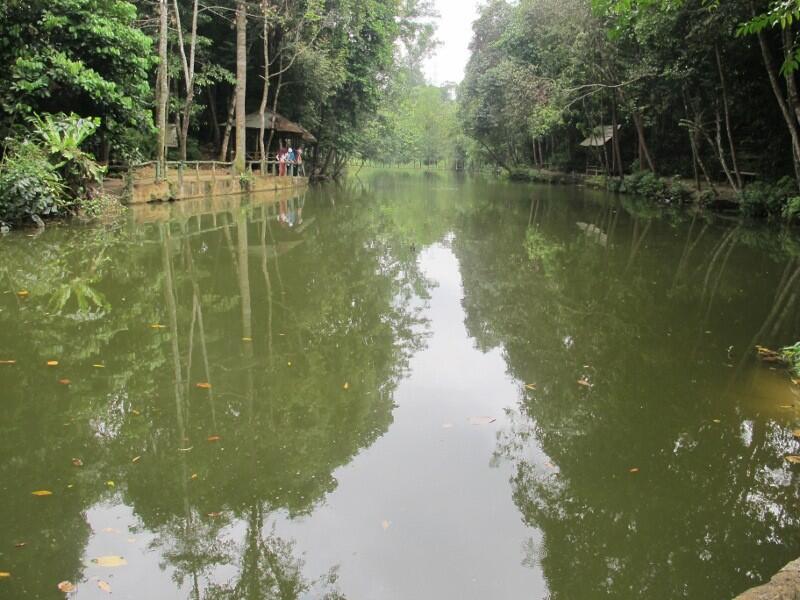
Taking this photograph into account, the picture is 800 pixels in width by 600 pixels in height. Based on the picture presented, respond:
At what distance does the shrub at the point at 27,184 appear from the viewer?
38.0 feet

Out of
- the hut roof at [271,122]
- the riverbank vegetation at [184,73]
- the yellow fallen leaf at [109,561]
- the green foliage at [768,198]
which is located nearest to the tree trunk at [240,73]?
the riverbank vegetation at [184,73]

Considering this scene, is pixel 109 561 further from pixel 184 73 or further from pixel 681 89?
pixel 681 89

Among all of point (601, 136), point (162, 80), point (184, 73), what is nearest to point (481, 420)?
point (162, 80)

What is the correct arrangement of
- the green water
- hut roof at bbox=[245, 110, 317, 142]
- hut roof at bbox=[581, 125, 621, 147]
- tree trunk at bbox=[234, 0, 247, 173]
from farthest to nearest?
hut roof at bbox=[581, 125, 621, 147] → hut roof at bbox=[245, 110, 317, 142] → tree trunk at bbox=[234, 0, 247, 173] → the green water

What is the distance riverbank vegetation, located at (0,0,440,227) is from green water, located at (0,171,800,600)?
7024mm

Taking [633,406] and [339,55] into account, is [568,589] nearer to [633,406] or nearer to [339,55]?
[633,406]

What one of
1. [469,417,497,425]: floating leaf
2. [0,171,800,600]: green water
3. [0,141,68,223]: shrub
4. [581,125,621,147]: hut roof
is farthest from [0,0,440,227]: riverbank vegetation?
[581,125,621,147]: hut roof

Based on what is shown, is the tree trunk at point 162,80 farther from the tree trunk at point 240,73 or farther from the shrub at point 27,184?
the shrub at point 27,184

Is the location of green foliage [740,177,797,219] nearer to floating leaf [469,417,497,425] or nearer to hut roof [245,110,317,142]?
floating leaf [469,417,497,425]

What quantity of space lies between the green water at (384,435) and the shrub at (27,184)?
3568mm

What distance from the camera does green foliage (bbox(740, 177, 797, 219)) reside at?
1789 cm

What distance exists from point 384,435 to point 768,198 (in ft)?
59.8

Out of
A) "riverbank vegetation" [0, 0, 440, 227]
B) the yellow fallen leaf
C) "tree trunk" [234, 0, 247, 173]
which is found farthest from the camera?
"tree trunk" [234, 0, 247, 173]

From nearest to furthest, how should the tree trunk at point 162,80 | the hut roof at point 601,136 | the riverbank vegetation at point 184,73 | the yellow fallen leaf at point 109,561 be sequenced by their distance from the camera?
the yellow fallen leaf at point 109,561 → the riverbank vegetation at point 184,73 → the tree trunk at point 162,80 → the hut roof at point 601,136
